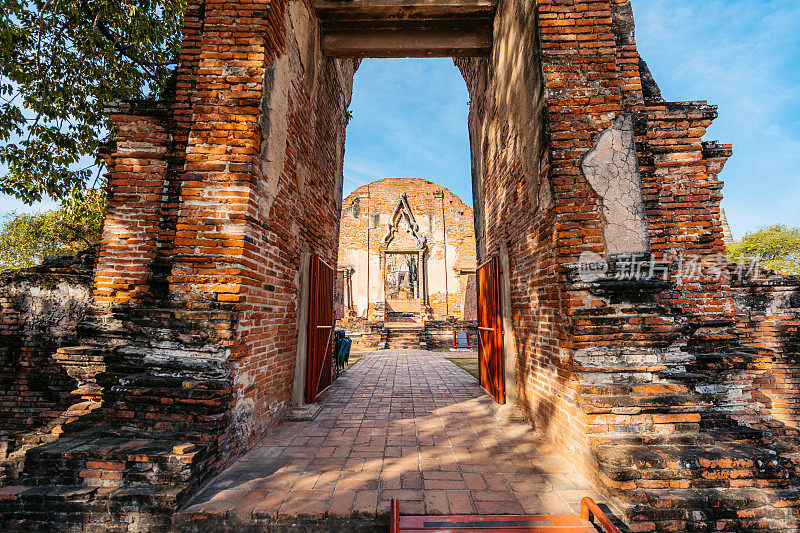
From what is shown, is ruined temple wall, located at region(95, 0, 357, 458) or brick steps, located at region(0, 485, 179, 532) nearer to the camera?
brick steps, located at region(0, 485, 179, 532)

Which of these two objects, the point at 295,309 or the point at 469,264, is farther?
the point at 469,264

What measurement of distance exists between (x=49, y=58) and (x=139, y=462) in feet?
24.5

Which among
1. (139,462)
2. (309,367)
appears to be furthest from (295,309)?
(139,462)

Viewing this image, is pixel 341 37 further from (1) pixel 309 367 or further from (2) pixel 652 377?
(2) pixel 652 377

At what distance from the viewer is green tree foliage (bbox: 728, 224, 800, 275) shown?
2169 cm

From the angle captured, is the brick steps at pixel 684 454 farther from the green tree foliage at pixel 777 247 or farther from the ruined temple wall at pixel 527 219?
the green tree foliage at pixel 777 247

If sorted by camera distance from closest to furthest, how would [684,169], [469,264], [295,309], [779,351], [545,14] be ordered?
[545,14] → [684,169] → [295,309] → [779,351] → [469,264]

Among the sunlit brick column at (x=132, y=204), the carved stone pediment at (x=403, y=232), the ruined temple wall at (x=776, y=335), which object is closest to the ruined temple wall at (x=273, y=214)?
the sunlit brick column at (x=132, y=204)

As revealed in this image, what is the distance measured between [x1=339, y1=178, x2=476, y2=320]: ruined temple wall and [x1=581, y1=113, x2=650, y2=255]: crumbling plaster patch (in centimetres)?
1422

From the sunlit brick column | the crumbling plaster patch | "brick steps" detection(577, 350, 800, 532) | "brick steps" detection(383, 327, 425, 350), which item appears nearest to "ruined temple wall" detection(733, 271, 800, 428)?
"brick steps" detection(577, 350, 800, 532)

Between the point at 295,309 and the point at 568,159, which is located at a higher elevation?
the point at 568,159

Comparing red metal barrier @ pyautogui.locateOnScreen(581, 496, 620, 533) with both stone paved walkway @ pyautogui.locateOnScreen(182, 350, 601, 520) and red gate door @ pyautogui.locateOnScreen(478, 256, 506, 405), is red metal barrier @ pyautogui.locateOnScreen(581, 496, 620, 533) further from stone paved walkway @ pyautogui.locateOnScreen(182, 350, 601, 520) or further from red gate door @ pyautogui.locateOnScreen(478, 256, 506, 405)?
red gate door @ pyautogui.locateOnScreen(478, 256, 506, 405)

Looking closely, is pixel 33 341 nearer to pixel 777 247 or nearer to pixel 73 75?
pixel 73 75

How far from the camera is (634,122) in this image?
3.48m
